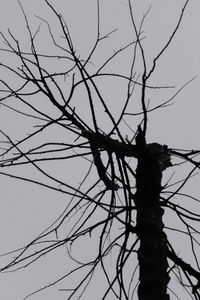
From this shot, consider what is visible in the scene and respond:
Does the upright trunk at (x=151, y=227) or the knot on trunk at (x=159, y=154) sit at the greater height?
the knot on trunk at (x=159, y=154)

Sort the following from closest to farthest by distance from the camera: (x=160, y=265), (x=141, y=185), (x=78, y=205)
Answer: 1. (x=160, y=265)
2. (x=141, y=185)
3. (x=78, y=205)

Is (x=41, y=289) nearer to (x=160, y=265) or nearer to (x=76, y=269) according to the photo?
(x=76, y=269)

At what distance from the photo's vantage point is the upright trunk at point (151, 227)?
3398mm

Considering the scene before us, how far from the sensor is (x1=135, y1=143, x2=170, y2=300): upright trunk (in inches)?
134

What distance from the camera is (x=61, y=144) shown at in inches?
153

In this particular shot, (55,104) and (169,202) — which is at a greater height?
(55,104)

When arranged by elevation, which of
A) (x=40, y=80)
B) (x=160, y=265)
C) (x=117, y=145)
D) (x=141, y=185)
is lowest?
(x=160, y=265)

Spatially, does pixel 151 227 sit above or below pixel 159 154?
below

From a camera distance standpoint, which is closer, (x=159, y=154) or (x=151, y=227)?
(x=151, y=227)

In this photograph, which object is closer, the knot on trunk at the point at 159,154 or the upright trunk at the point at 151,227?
the upright trunk at the point at 151,227

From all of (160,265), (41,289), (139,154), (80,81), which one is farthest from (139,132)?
(41,289)

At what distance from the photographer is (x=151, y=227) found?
11.8 ft

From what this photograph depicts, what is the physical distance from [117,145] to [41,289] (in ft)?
3.76

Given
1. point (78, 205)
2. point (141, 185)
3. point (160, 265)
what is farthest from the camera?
point (78, 205)
